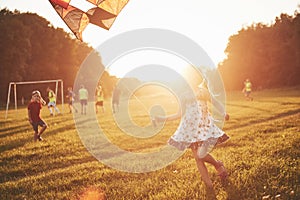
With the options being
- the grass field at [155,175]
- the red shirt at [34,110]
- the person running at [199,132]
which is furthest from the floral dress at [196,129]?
the red shirt at [34,110]

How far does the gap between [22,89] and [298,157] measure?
48.2m

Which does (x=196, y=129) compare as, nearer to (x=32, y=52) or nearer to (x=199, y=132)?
(x=199, y=132)

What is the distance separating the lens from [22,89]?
48219 mm

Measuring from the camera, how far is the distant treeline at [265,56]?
59406 mm

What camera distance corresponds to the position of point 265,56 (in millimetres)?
63969

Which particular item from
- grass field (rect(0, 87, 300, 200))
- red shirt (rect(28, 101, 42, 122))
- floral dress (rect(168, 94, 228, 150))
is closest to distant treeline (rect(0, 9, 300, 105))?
red shirt (rect(28, 101, 42, 122))

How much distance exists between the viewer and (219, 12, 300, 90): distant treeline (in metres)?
59.4

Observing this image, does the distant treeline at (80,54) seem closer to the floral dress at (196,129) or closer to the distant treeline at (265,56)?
the distant treeline at (265,56)

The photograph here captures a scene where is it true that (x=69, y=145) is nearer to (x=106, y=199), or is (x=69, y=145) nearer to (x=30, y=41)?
(x=106, y=199)

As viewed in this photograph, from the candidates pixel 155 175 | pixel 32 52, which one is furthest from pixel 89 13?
pixel 32 52

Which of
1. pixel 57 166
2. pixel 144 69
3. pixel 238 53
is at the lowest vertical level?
pixel 57 166

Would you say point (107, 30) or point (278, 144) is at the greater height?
point (107, 30)

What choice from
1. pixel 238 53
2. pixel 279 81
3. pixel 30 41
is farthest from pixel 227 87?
pixel 30 41

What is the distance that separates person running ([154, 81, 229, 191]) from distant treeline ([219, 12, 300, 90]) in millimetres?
59334
